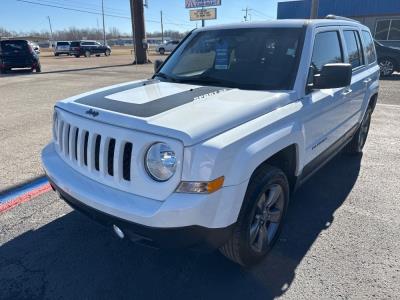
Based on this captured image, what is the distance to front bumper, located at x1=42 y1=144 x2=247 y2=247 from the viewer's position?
2.00 m

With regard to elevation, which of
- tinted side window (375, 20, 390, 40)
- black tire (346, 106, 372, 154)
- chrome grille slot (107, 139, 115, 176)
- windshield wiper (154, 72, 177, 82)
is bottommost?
black tire (346, 106, 372, 154)

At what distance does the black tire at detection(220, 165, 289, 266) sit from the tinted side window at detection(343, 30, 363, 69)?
2281 mm

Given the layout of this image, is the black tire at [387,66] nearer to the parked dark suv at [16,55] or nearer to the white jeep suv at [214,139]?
the white jeep suv at [214,139]

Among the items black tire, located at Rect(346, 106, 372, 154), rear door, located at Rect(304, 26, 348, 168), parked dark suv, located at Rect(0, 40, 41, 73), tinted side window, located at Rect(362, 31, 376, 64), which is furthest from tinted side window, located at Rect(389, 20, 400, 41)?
rear door, located at Rect(304, 26, 348, 168)

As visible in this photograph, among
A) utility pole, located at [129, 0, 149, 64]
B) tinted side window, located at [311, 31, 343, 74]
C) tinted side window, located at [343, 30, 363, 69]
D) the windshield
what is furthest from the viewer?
utility pole, located at [129, 0, 149, 64]

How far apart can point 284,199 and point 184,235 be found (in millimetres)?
1157

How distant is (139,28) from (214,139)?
2467 centimetres

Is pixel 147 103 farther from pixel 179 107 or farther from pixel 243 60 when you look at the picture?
pixel 243 60

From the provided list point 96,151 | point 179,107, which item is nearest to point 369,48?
point 179,107

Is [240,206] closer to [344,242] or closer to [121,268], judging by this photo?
[121,268]

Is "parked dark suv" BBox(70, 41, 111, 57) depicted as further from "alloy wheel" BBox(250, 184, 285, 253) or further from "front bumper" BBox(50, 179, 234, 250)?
"front bumper" BBox(50, 179, 234, 250)

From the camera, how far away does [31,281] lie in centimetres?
257

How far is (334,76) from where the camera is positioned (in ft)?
9.32

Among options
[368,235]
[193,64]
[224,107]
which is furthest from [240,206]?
[193,64]
